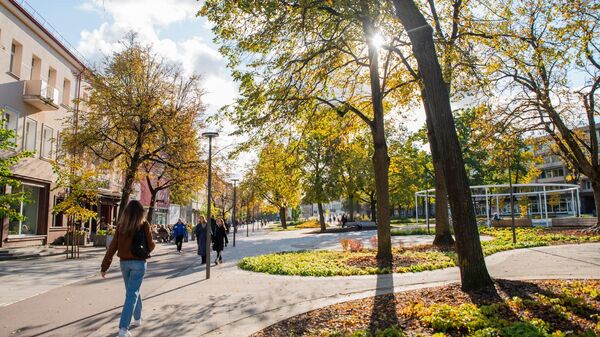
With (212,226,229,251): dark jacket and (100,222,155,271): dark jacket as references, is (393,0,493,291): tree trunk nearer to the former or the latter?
(100,222,155,271): dark jacket

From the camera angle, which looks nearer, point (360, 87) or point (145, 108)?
point (360, 87)

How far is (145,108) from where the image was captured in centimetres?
2216

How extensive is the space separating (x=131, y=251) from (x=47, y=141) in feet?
73.8

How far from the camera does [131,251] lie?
6059 millimetres

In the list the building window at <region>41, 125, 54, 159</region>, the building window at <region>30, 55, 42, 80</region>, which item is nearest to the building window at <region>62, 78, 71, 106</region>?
the building window at <region>41, 125, 54, 159</region>

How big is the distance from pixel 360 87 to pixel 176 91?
465 inches

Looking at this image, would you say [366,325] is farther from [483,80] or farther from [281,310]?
[483,80]

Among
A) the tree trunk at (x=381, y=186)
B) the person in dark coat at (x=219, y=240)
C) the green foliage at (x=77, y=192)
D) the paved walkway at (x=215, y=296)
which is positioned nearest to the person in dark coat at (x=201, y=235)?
the person in dark coat at (x=219, y=240)

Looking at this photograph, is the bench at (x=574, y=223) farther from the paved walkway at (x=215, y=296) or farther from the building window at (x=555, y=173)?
the building window at (x=555, y=173)

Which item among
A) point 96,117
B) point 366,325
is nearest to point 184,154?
point 96,117

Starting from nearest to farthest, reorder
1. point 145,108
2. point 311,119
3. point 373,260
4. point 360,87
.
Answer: point 373,260, point 311,119, point 360,87, point 145,108

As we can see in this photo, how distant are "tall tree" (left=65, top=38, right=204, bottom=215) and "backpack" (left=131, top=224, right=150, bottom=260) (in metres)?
17.2

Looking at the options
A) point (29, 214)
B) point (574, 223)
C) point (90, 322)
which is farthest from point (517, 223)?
point (29, 214)

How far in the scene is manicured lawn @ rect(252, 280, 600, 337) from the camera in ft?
16.6
